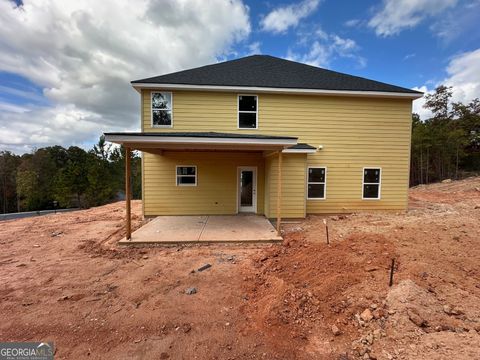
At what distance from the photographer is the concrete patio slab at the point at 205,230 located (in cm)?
662

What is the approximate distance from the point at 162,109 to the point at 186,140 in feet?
13.2

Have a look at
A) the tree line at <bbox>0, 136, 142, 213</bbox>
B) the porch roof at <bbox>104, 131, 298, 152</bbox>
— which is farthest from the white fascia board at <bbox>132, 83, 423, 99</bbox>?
the tree line at <bbox>0, 136, 142, 213</bbox>

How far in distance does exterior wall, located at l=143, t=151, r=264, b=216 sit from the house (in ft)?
0.14

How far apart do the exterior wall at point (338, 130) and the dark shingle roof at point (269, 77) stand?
1.51 feet

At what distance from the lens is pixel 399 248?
516cm

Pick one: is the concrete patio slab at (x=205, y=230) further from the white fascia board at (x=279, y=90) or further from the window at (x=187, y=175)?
the white fascia board at (x=279, y=90)

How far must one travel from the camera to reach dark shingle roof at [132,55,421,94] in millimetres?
9367

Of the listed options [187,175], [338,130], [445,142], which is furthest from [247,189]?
[445,142]

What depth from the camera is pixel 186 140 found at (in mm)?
6246

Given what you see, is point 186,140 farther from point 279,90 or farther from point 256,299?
point 279,90

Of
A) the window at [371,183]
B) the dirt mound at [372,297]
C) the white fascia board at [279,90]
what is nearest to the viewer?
the dirt mound at [372,297]

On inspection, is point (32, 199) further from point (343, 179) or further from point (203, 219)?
point (343, 179)

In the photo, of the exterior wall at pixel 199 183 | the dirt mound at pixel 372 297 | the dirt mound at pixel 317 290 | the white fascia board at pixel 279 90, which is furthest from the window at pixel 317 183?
Result: the dirt mound at pixel 317 290

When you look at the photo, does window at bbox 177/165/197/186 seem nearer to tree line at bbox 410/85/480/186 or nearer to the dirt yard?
the dirt yard
